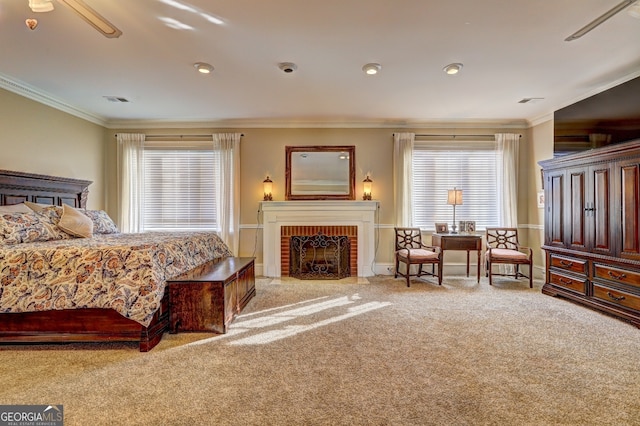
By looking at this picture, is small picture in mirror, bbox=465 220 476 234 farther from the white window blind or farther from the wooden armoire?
the white window blind

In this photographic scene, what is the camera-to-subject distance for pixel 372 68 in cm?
328

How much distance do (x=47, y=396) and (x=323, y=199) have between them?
403 cm

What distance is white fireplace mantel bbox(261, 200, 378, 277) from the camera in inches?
201

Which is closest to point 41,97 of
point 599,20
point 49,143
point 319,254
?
point 49,143

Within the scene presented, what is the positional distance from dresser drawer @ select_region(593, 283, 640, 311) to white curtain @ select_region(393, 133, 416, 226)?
2.50 m

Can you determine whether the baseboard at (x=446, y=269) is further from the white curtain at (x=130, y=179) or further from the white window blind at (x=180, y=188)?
the white curtain at (x=130, y=179)

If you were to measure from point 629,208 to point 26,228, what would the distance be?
19.5 ft

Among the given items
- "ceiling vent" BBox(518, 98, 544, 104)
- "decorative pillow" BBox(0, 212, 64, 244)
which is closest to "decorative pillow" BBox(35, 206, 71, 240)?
"decorative pillow" BBox(0, 212, 64, 244)

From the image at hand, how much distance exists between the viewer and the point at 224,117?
5.08 meters

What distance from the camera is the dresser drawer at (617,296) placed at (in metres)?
2.95

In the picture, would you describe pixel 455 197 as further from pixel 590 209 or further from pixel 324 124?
pixel 324 124

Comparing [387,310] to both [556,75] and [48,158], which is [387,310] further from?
[48,158]

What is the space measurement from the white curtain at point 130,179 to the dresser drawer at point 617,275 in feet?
21.0

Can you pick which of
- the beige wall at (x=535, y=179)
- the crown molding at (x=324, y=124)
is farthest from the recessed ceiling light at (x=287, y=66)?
the beige wall at (x=535, y=179)
